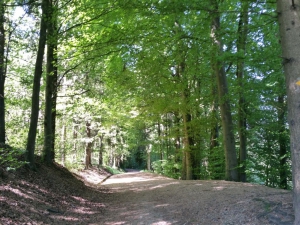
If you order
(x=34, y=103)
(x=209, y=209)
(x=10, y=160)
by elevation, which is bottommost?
(x=209, y=209)

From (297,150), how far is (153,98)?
11.6 m

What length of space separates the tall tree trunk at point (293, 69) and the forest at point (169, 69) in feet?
0.16

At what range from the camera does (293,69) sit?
4375 mm

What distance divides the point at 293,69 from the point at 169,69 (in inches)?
440

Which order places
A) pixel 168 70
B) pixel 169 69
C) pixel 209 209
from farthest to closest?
pixel 169 69 < pixel 168 70 < pixel 209 209

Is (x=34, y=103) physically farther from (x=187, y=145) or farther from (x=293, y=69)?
(x=187, y=145)

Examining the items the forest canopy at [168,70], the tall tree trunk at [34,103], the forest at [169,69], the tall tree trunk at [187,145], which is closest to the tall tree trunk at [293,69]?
the forest at [169,69]

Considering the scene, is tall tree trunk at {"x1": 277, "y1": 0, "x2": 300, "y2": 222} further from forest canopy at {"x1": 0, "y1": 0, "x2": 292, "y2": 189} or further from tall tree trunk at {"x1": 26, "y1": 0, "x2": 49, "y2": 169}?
tall tree trunk at {"x1": 26, "y1": 0, "x2": 49, "y2": 169}

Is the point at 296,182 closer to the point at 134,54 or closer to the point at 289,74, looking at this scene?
the point at 289,74

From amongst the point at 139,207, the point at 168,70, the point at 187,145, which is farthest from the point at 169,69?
the point at 139,207

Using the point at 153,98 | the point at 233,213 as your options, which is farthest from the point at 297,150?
the point at 153,98

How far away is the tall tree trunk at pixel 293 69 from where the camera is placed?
4301 millimetres

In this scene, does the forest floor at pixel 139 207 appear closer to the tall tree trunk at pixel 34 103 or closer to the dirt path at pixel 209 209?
the dirt path at pixel 209 209

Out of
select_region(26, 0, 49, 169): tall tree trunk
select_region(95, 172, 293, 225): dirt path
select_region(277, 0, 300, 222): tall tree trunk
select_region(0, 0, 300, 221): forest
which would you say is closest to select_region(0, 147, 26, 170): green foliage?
select_region(0, 0, 300, 221): forest
